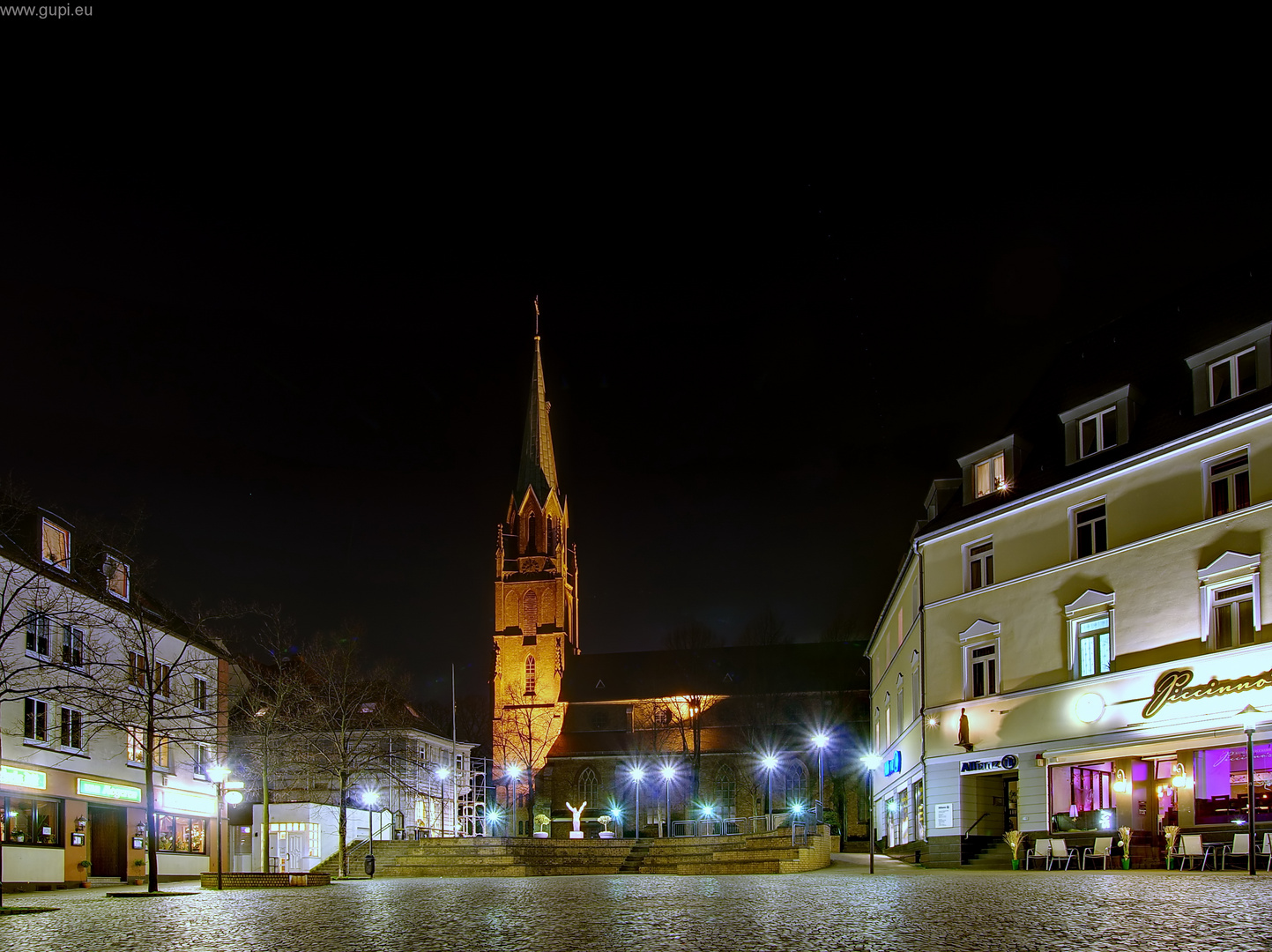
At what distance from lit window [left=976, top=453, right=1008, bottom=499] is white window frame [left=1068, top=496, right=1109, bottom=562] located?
9.91ft

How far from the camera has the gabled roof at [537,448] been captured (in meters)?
112

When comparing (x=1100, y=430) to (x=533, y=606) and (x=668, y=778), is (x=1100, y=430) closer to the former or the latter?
(x=668, y=778)

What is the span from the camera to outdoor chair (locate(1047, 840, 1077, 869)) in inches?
1117

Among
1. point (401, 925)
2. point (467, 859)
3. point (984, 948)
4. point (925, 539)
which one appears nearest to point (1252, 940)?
point (984, 948)

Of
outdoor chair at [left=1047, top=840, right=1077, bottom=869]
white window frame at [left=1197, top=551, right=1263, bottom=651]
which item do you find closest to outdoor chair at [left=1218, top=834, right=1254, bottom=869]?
outdoor chair at [left=1047, top=840, right=1077, bottom=869]

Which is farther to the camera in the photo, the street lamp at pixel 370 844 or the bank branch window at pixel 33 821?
the street lamp at pixel 370 844

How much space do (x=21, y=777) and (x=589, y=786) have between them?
220ft

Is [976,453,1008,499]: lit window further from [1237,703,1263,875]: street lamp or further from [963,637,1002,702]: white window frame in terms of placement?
[1237,703,1263,875]: street lamp

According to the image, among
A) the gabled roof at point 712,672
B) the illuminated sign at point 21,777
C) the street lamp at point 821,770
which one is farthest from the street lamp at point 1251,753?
the gabled roof at point 712,672

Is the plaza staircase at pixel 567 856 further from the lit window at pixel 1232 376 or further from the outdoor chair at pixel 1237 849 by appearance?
the lit window at pixel 1232 376

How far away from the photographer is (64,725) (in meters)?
37.4

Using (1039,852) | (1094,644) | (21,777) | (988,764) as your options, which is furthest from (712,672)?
(1039,852)

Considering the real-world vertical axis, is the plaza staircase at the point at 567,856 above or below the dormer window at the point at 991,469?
below

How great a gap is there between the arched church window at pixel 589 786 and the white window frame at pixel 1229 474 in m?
75.1
